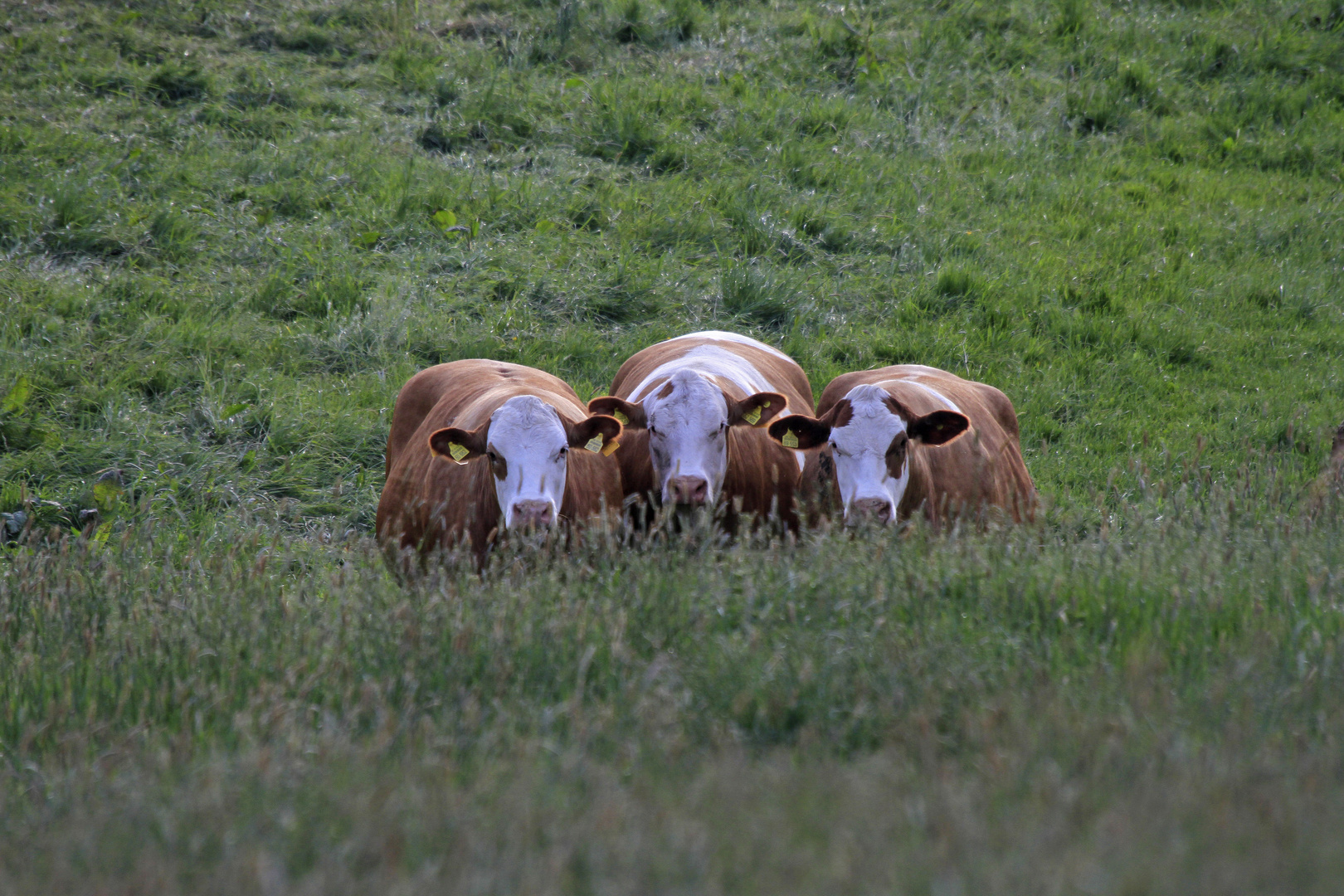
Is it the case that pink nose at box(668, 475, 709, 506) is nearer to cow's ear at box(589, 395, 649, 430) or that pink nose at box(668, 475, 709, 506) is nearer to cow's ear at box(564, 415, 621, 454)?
cow's ear at box(564, 415, 621, 454)

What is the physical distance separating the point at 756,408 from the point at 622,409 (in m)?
0.74

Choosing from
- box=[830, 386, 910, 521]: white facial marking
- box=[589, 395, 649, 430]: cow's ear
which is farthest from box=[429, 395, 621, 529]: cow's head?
box=[830, 386, 910, 521]: white facial marking

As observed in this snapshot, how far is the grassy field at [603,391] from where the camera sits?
7.87 feet

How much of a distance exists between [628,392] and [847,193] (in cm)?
491

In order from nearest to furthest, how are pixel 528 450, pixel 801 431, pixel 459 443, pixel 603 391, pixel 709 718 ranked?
1. pixel 709 718
2. pixel 528 450
3. pixel 459 443
4. pixel 801 431
5. pixel 603 391

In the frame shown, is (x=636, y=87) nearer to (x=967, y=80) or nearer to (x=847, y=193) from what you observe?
(x=847, y=193)

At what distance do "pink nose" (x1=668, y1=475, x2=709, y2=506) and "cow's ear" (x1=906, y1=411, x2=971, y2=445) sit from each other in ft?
3.60

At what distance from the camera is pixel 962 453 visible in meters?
6.35

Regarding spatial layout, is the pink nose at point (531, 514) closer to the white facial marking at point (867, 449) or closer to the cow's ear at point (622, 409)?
the cow's ear at point (622, 409)

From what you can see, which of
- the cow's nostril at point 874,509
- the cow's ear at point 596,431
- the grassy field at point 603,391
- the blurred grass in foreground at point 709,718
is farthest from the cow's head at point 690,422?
the blurred grass in foreground at point 709,718

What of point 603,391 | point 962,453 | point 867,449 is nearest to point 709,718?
point 867,449

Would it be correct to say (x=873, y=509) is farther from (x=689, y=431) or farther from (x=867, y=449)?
(x=689, y=431)

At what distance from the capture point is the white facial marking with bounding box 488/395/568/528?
5.45 meters

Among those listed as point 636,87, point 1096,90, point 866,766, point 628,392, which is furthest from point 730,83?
point 866,766
